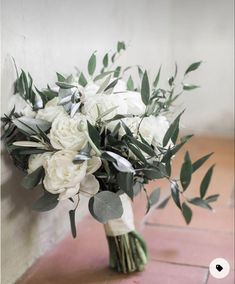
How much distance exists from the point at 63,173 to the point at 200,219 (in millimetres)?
698

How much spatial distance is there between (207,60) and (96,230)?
3.97 ft

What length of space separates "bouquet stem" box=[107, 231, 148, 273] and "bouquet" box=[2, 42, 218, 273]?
0.15 metres

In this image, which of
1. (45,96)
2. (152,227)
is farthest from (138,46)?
(45,96)

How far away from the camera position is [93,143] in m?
0.86

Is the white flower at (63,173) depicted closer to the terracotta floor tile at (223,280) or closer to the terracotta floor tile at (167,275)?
the terracotta floor tile at (167,275)

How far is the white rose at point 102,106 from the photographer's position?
0.92 metres

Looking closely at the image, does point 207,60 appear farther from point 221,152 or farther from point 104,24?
point 104,24

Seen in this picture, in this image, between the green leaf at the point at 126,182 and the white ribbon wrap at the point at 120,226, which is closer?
the green leaf at the point at 126,182

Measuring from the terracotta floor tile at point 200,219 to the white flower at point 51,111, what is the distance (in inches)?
23.8

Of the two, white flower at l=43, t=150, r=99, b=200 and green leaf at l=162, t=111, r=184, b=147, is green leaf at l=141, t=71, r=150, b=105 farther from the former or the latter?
white flower at l=43, t=150, r=99, b=200

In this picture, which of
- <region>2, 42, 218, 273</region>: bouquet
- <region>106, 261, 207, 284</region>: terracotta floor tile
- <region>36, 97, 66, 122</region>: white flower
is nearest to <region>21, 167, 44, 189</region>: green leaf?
<region>2, 42, 218, 273</region>: bouquet

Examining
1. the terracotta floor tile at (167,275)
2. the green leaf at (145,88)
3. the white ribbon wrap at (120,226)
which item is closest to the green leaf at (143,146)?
the green leaf at (145,88)

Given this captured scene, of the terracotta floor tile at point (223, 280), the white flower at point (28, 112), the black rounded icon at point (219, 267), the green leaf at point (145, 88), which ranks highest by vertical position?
the green leaf at point (145, 88)

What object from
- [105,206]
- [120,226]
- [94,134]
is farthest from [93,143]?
[120,226]
